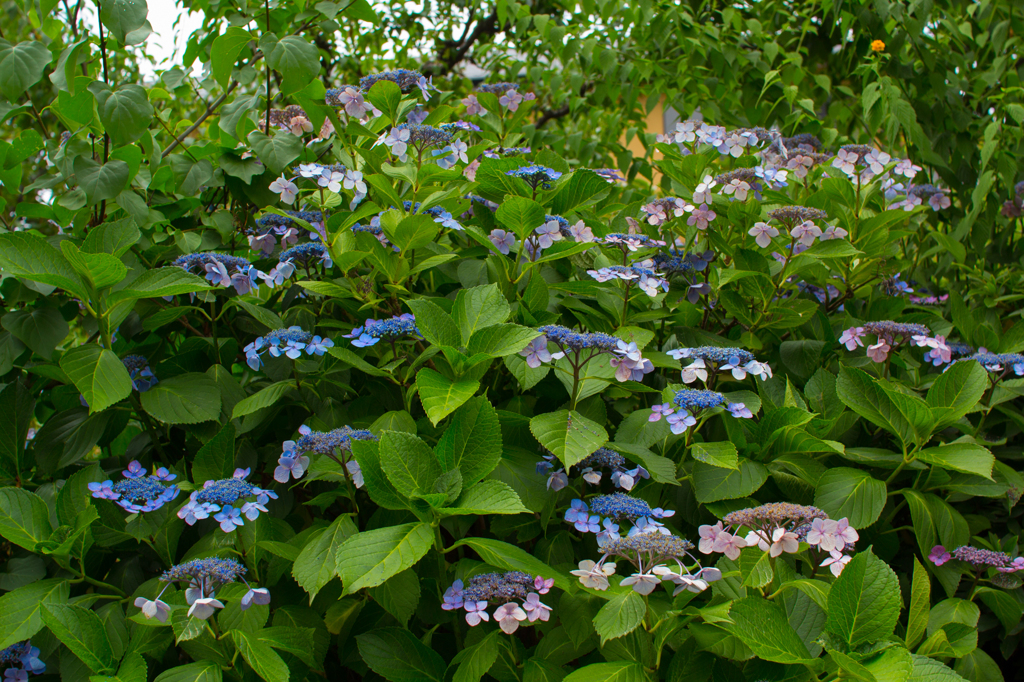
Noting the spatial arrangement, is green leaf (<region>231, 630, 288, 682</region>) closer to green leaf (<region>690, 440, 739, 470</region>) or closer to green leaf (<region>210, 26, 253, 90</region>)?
green leaf (<region>690, 440, 739, 470</region>)

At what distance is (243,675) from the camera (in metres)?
0.97

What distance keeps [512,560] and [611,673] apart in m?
0.19

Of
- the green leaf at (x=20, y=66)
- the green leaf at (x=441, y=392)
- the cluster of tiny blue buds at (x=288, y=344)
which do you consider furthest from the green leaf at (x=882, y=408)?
the green leaf at (x=20, y=66)

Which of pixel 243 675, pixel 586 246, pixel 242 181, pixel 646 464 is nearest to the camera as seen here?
pixel 243 675

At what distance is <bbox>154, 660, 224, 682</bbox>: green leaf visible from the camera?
2.97 ft

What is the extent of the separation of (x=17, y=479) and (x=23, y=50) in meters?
0.81

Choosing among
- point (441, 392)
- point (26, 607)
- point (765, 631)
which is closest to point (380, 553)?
point (441, 392)

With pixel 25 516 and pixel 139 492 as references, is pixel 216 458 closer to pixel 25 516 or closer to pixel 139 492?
pixel 139 492

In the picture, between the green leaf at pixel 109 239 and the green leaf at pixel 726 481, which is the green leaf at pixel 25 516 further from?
the green leaf at pixel 726 481

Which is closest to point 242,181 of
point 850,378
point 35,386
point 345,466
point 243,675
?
point 35,386

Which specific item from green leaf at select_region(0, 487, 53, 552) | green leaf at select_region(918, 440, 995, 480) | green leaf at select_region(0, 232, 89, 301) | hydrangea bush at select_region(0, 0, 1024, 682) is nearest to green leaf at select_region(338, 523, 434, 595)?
hydrangea bush at select_region(0, 0, 1024, 682)

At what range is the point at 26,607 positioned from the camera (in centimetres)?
104

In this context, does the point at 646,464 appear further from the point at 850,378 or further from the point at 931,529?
the point at 931,529

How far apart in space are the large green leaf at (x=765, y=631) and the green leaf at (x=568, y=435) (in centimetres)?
29
